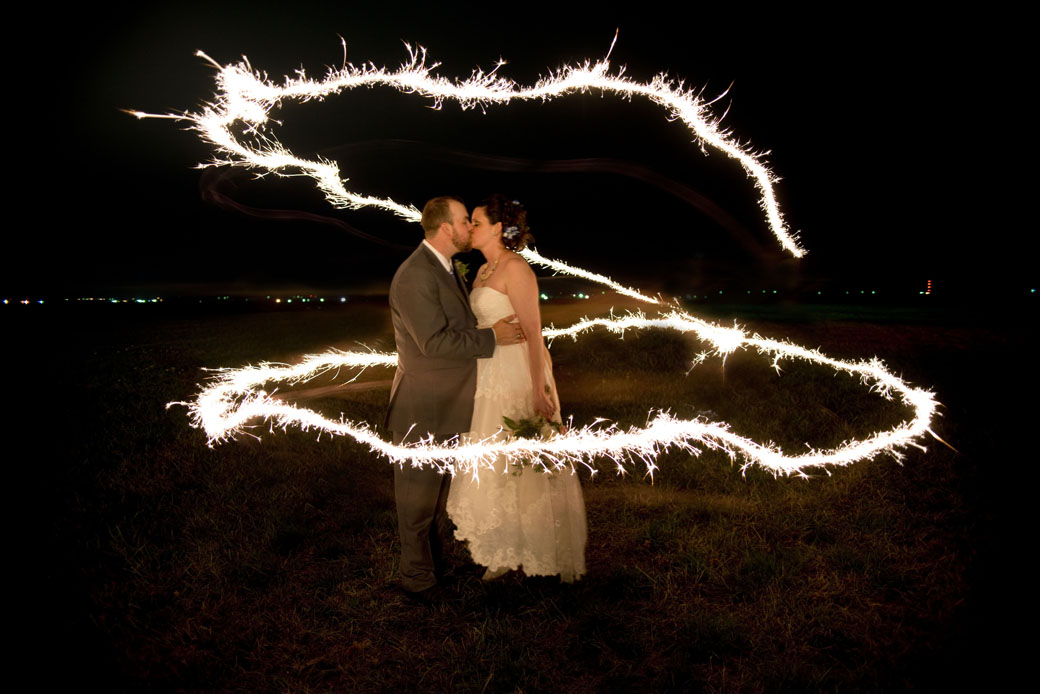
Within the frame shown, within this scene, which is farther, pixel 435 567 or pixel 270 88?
pixel 270 88

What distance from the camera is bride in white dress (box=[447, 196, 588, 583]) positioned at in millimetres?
3449

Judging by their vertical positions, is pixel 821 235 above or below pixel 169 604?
above

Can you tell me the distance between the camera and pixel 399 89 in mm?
4996

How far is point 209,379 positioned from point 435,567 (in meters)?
7.61

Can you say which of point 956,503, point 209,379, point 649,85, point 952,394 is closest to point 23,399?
point 209,379

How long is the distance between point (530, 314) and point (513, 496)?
1089 mm

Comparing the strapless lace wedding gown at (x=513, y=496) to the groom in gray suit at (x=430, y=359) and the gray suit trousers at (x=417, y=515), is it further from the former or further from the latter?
the gray suit trousers at (x=417, y=515)

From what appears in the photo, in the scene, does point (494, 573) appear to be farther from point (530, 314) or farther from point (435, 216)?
point (435, 216)

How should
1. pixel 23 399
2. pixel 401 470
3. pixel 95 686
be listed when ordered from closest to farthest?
pixel 95 686 < pixel 401 470 < pixel 23 399

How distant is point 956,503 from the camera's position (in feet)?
14.9

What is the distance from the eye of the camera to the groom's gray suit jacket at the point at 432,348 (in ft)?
10.4

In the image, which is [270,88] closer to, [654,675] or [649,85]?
[649,85]

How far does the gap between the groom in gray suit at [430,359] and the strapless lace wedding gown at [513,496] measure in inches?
4.7

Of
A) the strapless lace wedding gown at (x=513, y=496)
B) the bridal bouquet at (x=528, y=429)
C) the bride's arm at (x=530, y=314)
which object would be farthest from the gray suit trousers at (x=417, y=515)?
the bride's arm at (x=530, y=314)
